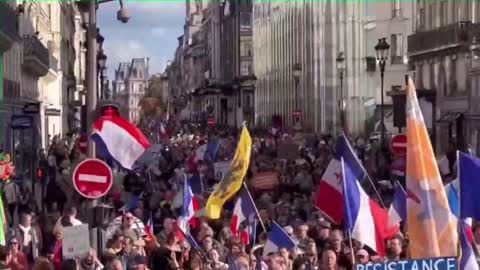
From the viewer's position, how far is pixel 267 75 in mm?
100500

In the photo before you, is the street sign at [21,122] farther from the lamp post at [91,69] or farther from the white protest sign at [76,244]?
the white protest sign at [76,244]

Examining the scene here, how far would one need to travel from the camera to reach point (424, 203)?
12.1 m

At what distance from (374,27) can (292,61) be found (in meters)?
13.5

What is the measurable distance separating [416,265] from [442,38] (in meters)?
40.1

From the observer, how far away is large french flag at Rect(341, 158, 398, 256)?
47.1ft

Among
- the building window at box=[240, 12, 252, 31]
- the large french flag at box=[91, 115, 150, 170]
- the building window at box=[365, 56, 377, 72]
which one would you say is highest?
the building window at box=[240, 12, 252, 31]

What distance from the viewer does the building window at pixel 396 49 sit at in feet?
233

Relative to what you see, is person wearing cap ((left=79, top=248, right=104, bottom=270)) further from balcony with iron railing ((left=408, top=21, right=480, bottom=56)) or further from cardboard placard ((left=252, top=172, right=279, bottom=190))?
balcony with iron railing ((left=408, top=21, right=480, bottom=56))

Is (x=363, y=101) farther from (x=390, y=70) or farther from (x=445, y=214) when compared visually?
(x=445, y=214)

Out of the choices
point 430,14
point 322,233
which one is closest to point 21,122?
point 322,233

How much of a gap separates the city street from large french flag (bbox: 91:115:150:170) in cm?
2

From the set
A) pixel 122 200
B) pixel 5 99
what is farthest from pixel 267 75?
pixel 122 200

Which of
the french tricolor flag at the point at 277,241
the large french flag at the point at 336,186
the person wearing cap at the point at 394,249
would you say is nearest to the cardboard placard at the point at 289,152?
the large french flag at the point at 336,186

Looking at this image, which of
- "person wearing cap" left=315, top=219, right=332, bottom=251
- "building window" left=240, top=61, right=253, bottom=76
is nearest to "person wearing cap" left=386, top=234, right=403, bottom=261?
"person wearing cap" left=315, top=219, right=332, bottom=251
